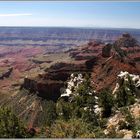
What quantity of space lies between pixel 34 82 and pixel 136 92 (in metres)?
18.3

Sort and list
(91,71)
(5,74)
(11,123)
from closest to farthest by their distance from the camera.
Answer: (11,123), (91,71), (5,74)

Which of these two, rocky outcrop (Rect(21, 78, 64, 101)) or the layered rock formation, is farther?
rocky outcrop (Rect(21, 78, 64, 101))

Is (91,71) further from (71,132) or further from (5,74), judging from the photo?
(5,74)

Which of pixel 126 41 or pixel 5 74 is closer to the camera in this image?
pixel 126 41

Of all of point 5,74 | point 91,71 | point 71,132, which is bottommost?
point 5,74

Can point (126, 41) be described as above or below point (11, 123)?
below

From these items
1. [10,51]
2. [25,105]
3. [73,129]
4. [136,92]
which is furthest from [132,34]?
[10,51]

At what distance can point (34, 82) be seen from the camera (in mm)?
33438

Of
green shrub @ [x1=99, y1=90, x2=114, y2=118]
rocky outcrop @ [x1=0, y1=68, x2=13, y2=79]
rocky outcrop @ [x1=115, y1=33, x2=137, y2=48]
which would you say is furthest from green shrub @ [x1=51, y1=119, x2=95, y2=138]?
rocky outcrop @ [x1=0, y1=68, x2=13, y2=79]

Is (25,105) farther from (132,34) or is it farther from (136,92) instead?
(132,34)

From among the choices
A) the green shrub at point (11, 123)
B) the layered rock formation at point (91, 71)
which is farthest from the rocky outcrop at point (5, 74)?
the green shrub at point (11, 123)

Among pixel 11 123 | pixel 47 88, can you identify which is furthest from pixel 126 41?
pixel 11 123

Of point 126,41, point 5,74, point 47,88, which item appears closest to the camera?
point 47,88

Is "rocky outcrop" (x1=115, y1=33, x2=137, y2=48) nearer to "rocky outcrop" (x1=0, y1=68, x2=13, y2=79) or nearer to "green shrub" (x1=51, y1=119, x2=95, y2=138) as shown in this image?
"rocky outcrop" (x1=0, y1=68, x2=13, y2=79)
